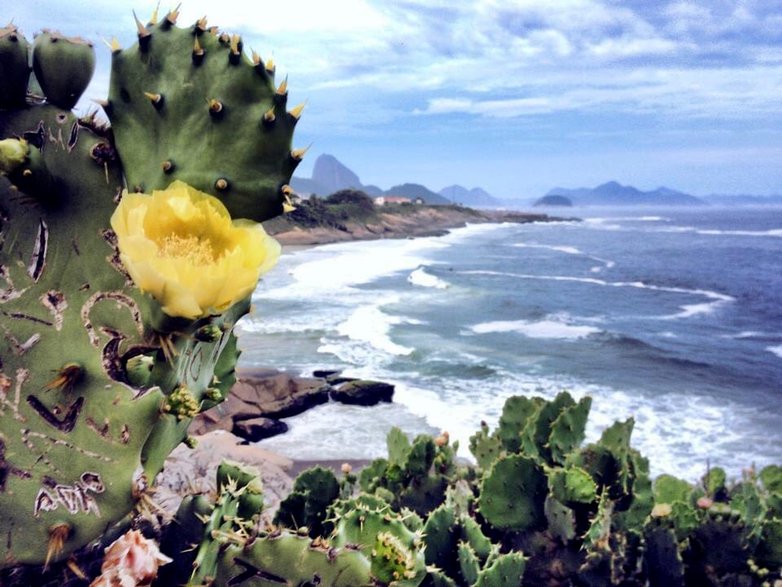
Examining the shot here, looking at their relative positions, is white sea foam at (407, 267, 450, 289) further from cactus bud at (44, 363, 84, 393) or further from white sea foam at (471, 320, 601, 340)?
cactus bud at (44, 363, 84, 393)

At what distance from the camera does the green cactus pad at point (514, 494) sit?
3963 millimetres

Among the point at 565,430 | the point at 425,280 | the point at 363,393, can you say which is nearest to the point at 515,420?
the point at 565,430

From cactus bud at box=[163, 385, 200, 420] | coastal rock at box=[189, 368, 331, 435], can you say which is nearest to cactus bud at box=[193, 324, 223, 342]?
cactus bud at box=[163, 385, 200, 420]

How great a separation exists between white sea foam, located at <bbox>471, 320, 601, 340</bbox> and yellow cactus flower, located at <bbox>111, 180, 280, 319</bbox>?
66.4ft

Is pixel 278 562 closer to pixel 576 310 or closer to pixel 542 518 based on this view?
pixel 542 518

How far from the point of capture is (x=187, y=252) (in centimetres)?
113

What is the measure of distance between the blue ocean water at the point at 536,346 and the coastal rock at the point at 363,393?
9.0 inches

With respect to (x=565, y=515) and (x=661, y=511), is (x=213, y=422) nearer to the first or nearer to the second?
(x=565, y=515)

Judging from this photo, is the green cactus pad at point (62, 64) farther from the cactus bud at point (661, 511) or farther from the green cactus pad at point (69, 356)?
the cactus bud at point (661, 511)

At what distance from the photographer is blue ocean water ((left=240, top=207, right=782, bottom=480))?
12867 millimetres

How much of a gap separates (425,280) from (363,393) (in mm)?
18061

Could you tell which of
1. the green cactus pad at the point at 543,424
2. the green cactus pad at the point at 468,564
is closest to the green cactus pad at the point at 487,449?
the green cactus pad at the point at 543,424

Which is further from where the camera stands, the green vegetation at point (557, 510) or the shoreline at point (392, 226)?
the shoreline at point (392, 226)

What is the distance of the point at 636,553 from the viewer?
4250 mm
